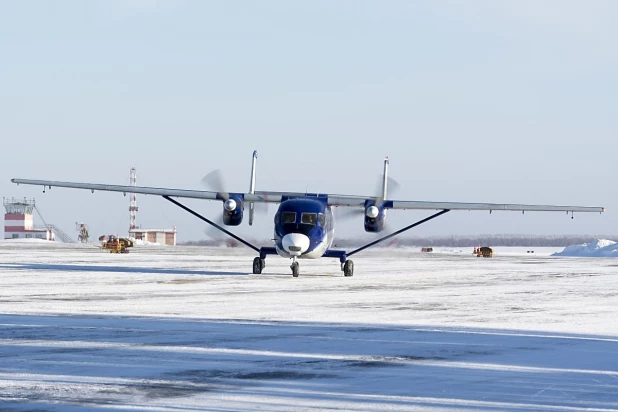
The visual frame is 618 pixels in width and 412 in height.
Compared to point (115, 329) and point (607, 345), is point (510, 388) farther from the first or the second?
point (115, 329)

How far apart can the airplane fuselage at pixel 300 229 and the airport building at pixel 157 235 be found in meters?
118

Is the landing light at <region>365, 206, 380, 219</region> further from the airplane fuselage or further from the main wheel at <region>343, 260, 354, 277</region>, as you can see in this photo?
the airplane fuselage

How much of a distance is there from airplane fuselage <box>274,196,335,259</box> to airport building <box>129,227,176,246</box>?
118268mm

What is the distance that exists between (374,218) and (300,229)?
188 inches

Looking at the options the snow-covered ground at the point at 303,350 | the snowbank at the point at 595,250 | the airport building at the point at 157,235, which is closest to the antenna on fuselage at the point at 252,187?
the snow-covered ground at the point at 303,350

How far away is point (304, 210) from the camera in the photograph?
3719cm

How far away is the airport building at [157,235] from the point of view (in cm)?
15625

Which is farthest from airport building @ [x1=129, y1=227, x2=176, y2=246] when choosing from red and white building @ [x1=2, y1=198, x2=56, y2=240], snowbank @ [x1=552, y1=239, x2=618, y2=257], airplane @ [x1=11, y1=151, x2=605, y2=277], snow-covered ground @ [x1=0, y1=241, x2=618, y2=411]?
snow-covered ground @ [x1=0, y1=241, x2=618, y2=411]

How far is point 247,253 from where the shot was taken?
221ft

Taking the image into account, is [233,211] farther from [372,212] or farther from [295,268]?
[372,212]

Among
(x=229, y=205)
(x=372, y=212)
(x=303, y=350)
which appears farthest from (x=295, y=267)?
(x=303, y=350)

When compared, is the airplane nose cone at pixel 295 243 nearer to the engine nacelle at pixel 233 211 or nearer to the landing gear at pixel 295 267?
the landing gear at pixel 295 267

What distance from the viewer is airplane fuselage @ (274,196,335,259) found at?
1433 inches

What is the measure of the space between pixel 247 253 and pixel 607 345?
52.9m
